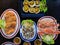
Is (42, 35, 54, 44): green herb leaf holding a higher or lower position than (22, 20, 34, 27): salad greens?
lower

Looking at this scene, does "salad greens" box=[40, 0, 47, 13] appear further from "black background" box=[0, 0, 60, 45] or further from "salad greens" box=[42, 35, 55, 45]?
"salad greens" box=[42, 35, 55, 45]

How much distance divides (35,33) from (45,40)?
120mm

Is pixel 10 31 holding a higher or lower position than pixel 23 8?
lower

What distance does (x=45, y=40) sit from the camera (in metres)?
2.44

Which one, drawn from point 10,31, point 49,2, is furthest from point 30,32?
point 49,2

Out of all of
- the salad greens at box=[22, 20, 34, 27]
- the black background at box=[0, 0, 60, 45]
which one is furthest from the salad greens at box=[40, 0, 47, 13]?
the salad greens at box=[22, 20, 34, 27]

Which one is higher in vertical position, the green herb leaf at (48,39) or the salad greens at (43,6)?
the salad greens at (43,6)

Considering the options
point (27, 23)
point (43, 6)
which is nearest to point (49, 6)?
point (43, 6)

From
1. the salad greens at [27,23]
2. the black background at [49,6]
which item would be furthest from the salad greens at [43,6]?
the salad greens at [27,23]

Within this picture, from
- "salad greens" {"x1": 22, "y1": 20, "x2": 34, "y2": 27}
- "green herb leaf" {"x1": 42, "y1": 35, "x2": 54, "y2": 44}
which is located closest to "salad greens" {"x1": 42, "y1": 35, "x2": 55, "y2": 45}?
"green herb leaf" {"x1": 42, "y1": 35, "x2": 54, "y2": 44}

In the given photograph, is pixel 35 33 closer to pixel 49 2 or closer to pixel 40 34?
pixel 40 34

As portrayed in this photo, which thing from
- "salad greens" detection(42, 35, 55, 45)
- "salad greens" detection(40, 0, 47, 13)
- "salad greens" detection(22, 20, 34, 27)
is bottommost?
"salad greens" detection(42, 35, 55, 45)

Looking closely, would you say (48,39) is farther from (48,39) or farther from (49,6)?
(49,6)

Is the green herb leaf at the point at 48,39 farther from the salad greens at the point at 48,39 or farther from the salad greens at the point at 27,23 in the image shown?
the salad greens at the point at 27,23
